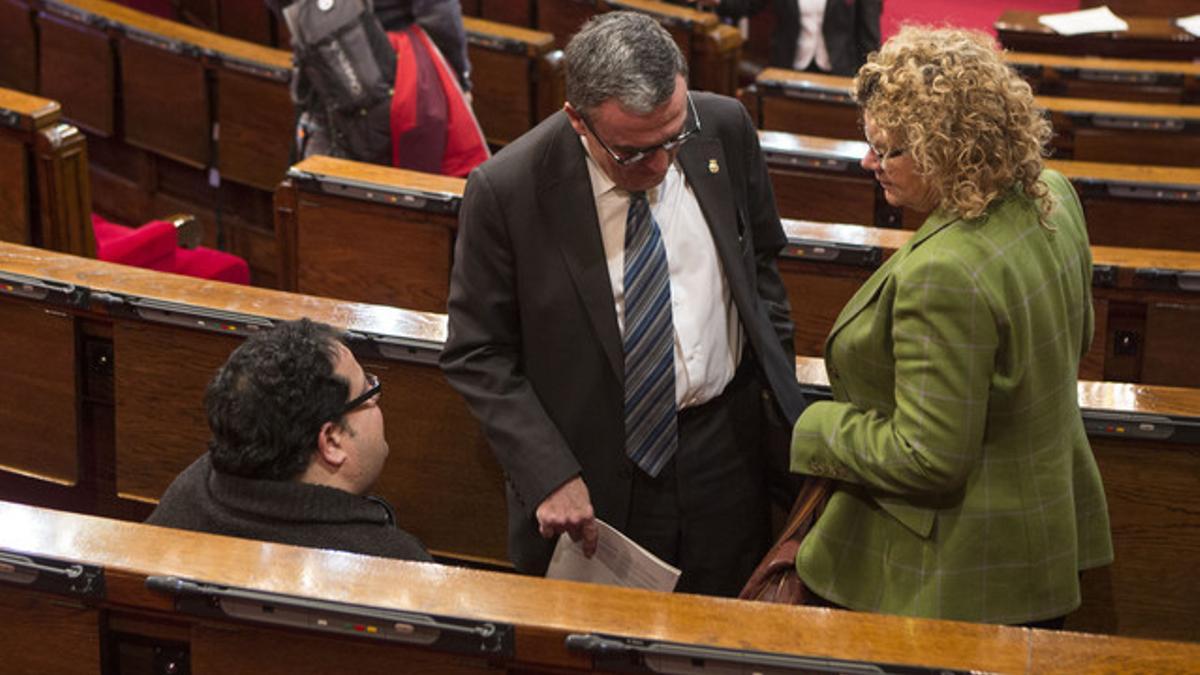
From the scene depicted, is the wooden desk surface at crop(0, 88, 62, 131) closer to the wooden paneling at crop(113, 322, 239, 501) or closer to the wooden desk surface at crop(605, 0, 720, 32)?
the wooden paneling at crop(113, 322, 239, 501)

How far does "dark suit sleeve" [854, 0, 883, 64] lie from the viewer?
4277mm

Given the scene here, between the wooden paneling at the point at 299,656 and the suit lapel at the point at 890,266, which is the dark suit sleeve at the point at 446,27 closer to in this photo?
the suit lapel at the point at 890,266

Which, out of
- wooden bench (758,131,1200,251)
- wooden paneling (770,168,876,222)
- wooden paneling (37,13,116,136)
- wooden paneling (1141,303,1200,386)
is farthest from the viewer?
wooden paneling (37,13,116,136)

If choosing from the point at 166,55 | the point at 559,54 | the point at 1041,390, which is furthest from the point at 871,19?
the point at 1041,390

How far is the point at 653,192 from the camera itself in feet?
5.29

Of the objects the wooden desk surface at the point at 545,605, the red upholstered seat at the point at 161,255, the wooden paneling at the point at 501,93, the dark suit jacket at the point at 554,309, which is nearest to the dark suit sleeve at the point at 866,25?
the wooden paneling at the point at 501,93

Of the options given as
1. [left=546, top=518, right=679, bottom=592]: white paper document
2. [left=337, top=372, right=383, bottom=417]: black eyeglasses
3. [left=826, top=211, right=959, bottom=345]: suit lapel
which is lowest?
[left=546, top=518, right=679, bottom=592]: white paper document

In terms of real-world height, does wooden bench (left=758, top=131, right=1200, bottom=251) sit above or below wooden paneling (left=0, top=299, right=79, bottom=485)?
above

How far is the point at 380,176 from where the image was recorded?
2287mm

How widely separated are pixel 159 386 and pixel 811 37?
283 cm

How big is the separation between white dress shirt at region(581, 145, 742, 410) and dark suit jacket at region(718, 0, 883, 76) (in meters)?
2.79

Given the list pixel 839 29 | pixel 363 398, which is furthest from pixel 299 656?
pixel 839 29

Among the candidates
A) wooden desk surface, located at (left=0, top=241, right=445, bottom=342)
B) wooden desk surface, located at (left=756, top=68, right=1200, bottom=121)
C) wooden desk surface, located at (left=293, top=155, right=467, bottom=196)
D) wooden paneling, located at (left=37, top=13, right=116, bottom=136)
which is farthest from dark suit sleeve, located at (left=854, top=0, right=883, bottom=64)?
wooden desk surface, located at (left=0, top=241, right=445, bottom=342)

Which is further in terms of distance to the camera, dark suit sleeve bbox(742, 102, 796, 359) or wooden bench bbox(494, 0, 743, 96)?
wooden bench bbox(494, 0, 743, 96)
